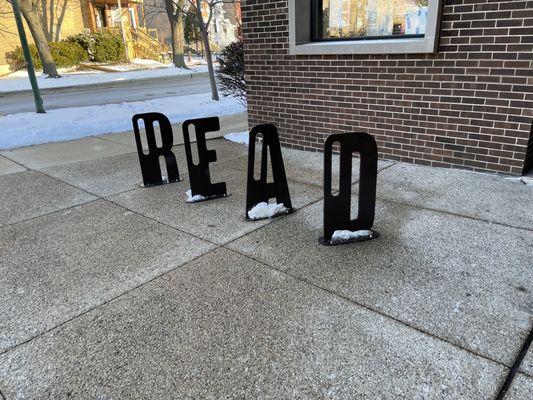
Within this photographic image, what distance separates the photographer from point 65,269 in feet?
10.6

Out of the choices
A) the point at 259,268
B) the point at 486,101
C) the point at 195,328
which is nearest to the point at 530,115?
the point at 486,101

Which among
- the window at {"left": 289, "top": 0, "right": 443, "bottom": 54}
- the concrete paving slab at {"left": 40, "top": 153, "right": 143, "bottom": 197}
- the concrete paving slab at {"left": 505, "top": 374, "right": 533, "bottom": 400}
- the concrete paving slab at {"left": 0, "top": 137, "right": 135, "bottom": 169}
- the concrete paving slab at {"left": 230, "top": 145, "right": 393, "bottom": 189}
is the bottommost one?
the concrete paving slab at {"left": 0, "top": 137, "right": 135, "bottom": 169}

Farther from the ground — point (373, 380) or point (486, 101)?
point (486, 101)

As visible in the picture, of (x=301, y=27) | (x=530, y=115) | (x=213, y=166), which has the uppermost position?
(x=301, y=27)

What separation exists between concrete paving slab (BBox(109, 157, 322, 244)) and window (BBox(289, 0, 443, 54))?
77.6 inches

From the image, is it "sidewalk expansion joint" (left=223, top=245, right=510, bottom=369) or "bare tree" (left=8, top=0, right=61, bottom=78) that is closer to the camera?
"sidewalk expansion joint" (left=223, top=245, right=510, bottom=369)

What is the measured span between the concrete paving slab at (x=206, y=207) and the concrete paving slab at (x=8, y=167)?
2249mm

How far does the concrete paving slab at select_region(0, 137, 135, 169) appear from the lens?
648cm

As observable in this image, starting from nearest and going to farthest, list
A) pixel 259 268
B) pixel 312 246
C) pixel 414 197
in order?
pixel 259 268, pixel 312 246, pixel 414 197

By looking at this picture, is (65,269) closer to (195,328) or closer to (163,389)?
(195,328)

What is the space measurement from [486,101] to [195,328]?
13.1 feet

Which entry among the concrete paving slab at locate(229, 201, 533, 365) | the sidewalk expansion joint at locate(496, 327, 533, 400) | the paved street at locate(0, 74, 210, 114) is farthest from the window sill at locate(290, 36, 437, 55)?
the paved street at locate(0, 74, 210, 114)

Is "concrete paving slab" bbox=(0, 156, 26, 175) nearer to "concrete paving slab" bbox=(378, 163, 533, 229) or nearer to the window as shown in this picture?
the window

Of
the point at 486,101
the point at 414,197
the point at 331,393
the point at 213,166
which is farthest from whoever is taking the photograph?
the point at 213,166
